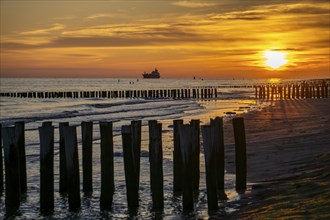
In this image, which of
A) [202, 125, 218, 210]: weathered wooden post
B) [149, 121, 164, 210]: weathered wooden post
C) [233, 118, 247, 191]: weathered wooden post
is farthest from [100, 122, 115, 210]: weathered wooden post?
[233, 118, 247, 191]: weathered wooden post

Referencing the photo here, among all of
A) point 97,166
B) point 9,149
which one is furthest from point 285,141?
point 9,149

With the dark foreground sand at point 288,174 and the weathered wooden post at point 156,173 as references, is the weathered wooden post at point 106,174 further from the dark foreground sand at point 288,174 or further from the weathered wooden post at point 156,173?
the dark foreground sand at point 288,174

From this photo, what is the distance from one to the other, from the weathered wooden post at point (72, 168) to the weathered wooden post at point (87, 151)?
879 mm

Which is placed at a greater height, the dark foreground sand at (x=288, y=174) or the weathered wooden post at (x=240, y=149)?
the weathered wooden post at (x=240, y=149)

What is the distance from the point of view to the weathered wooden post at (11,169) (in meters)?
9.95

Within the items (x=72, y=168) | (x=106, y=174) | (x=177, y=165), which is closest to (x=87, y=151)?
(x=72, y=168)

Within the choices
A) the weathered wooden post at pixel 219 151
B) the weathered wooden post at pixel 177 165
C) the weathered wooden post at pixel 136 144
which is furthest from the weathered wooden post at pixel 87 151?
the weathered wooden post at pixel 219 151

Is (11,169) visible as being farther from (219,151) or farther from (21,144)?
(219,151)

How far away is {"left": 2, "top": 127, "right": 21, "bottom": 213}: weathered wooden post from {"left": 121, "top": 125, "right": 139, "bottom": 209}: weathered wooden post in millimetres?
2215

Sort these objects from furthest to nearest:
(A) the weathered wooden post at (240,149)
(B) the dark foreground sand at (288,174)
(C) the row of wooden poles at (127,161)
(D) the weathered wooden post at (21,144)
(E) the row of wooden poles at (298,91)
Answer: (E) the row of wooden poles at (298,91) < (A) the weathered wooden post at (240,149) < (D) the weathered wooden post at (21,144) < (C) the row of wooden poles at (127,161) < (B) the dark foreground sand at (288,174)

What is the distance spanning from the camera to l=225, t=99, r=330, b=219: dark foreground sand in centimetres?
777

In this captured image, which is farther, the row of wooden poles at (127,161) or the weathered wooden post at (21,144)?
the weathered wooden post at (21,144)

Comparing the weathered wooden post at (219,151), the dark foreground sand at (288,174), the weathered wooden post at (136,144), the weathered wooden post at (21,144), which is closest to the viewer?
the dark foreground sand at (288,174)

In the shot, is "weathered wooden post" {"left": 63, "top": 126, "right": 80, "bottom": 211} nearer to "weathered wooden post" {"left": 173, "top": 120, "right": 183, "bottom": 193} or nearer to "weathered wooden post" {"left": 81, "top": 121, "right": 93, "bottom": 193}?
"weathered wooden post" {"left": 81, "top": 121, "right": 93, "bottom": 193}
